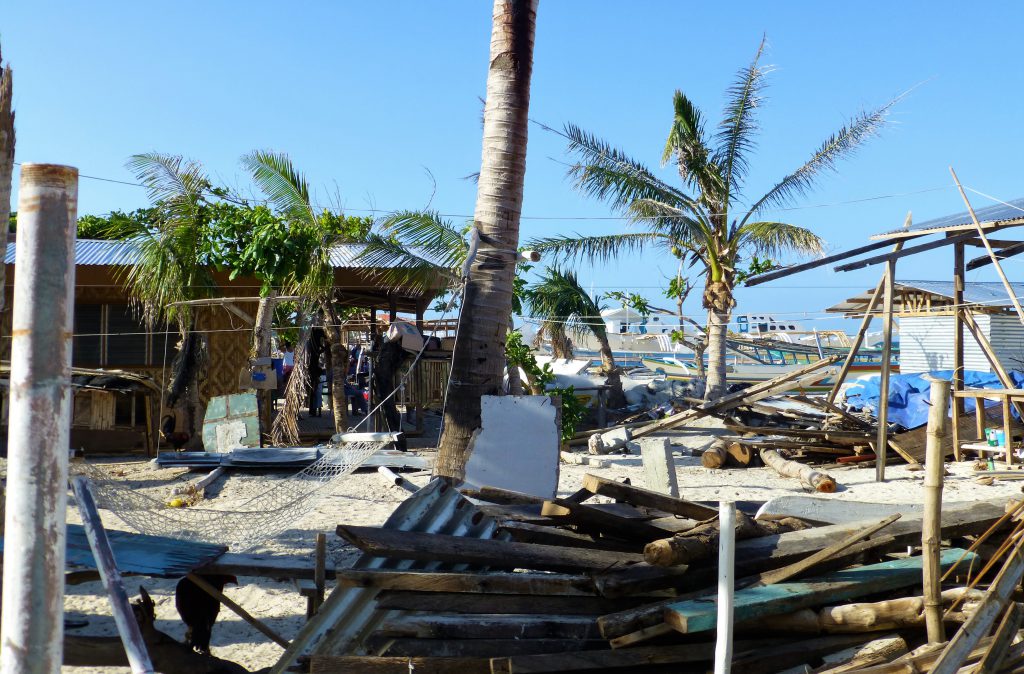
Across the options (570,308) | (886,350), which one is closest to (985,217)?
(886,350)

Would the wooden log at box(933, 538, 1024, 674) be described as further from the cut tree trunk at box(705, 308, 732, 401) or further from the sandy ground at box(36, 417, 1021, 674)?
the cut tree trunk at box(705, 308, 732, 401)

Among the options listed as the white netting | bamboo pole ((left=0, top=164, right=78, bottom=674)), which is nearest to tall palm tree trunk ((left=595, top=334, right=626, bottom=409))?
the white netting

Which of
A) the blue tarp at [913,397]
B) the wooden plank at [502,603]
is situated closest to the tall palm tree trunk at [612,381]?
the blue tarp at [913,397]

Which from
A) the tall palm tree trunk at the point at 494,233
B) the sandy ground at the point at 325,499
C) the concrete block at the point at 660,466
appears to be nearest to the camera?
the sandy ground at the point at 325,499

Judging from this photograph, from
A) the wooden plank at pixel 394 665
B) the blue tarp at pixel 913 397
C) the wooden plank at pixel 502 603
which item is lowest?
the wooden plank at pixel 394 665

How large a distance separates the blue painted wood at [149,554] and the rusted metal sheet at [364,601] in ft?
2.34

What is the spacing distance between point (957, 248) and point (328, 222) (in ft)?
31.4

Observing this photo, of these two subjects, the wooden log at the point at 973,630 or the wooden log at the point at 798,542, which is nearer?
the wooden log at the point at 973,630

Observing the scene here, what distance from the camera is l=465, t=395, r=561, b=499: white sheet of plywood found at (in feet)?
25.7

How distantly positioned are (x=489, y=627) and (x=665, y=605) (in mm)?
760

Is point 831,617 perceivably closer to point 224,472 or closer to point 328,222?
point 224,472

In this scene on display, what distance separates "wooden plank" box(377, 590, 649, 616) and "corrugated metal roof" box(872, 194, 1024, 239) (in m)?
A: 8.28

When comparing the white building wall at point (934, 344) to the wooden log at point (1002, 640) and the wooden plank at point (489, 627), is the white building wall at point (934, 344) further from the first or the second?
the wooden plank at point (489, 627)

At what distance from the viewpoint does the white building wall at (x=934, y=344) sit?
20500 mm
